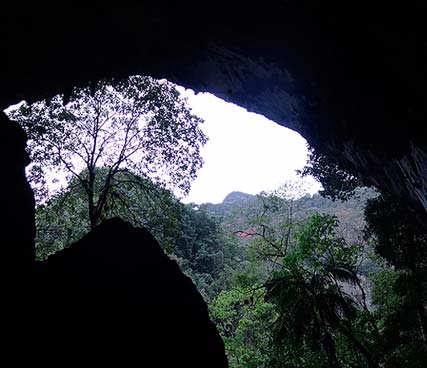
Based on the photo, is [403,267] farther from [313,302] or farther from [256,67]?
[256,67]

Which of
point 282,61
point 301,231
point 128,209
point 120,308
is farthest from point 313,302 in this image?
point 120,308

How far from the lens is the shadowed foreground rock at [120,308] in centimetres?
510

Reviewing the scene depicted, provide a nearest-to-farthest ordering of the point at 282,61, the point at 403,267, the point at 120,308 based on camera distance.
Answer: the point at 120,308, the point at 282,61, the point at 403,267

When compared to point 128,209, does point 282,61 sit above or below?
below

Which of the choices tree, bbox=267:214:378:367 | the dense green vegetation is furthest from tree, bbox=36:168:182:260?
tree, bbox=267:214:378:367

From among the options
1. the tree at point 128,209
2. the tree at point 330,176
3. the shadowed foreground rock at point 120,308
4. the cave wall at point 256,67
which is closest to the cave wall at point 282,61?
the cave wall at point 256,67

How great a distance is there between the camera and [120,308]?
565 centimetres

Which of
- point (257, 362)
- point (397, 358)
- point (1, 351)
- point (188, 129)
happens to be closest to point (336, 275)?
point (397, 358)

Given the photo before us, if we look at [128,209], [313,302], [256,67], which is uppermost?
[128,209]

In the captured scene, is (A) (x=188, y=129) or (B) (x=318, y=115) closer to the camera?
(B) (x=318, y=115)

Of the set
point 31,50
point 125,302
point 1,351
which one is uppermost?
point 31,50

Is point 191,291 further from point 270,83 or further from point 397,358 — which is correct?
point 397,358

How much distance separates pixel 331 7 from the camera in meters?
5.84

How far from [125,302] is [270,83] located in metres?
5.24
